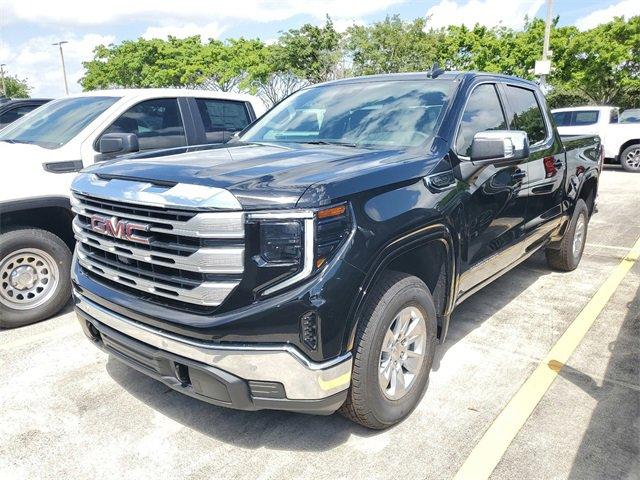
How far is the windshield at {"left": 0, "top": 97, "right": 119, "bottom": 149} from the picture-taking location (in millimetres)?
4598

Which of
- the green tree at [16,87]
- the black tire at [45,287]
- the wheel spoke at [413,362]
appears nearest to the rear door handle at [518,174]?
the wheel spoke at [413,362]

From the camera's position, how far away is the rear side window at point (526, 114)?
4125mm

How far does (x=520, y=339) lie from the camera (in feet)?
12.7

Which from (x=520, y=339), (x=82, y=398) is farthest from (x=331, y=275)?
(x=520, y=339)

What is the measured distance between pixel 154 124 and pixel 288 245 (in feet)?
11.5

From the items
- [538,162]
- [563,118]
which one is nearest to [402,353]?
[538,162]

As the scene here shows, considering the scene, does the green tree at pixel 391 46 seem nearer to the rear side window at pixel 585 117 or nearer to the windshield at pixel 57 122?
the rear side window at pixel 585 117

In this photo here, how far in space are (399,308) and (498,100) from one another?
2189mm

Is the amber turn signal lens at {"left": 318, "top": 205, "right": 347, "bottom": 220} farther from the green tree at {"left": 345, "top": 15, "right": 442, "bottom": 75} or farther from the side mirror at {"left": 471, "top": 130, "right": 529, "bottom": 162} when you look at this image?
the green tree at {"left": 345, "top": 15, "right": 442, "bottom": 75}

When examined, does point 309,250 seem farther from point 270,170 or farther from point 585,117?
point 585,117

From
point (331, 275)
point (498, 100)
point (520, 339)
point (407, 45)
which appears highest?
point (407, 45)

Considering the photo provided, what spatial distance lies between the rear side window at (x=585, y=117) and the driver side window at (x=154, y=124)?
483 inches

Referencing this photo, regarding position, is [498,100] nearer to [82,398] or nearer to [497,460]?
[497,460]

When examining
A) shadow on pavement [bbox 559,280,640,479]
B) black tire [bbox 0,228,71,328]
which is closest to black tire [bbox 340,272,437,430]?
shadow on pavement [bbox 559,280,640,479]
